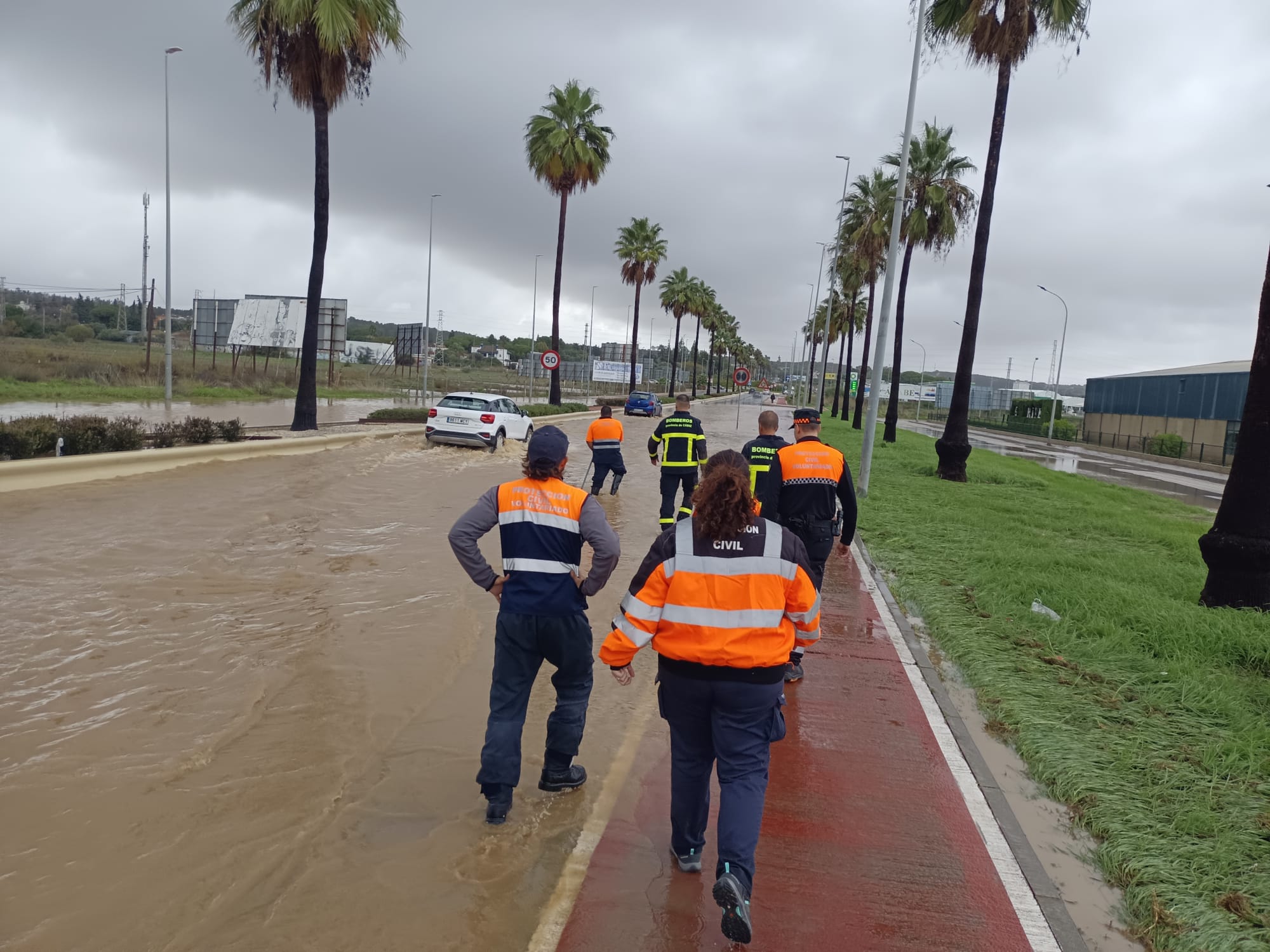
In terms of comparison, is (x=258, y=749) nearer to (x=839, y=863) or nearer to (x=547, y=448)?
(x=547, y=448)

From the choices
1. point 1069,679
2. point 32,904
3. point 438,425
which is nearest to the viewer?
point 32,904

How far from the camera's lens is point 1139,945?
346cm

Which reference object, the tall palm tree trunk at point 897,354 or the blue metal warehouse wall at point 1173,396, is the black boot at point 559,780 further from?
the blue metal warehouse wall at point 1173,396

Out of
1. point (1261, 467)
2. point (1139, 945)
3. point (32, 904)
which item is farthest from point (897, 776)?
point (1261, 467)

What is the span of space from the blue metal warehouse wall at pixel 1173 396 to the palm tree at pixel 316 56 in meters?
44.7

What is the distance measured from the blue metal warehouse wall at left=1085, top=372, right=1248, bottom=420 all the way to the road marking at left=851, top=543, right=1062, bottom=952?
47.6m

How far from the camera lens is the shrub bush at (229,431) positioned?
688 inches

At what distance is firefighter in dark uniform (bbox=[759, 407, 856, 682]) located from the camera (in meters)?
6.25

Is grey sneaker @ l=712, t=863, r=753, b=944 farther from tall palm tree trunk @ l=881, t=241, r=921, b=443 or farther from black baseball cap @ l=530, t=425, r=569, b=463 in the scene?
tall palm tree trunk @ l=881, t=241, r=921, b=443

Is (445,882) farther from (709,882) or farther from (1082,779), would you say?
(1082,779)

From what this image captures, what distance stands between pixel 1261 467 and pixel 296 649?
919 cm

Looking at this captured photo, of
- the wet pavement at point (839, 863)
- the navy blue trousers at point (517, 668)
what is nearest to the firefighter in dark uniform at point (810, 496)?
the wet pavement at point (839, 863)

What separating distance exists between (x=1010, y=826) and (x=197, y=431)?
1626 cm

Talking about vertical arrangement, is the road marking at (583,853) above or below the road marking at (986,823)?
below
